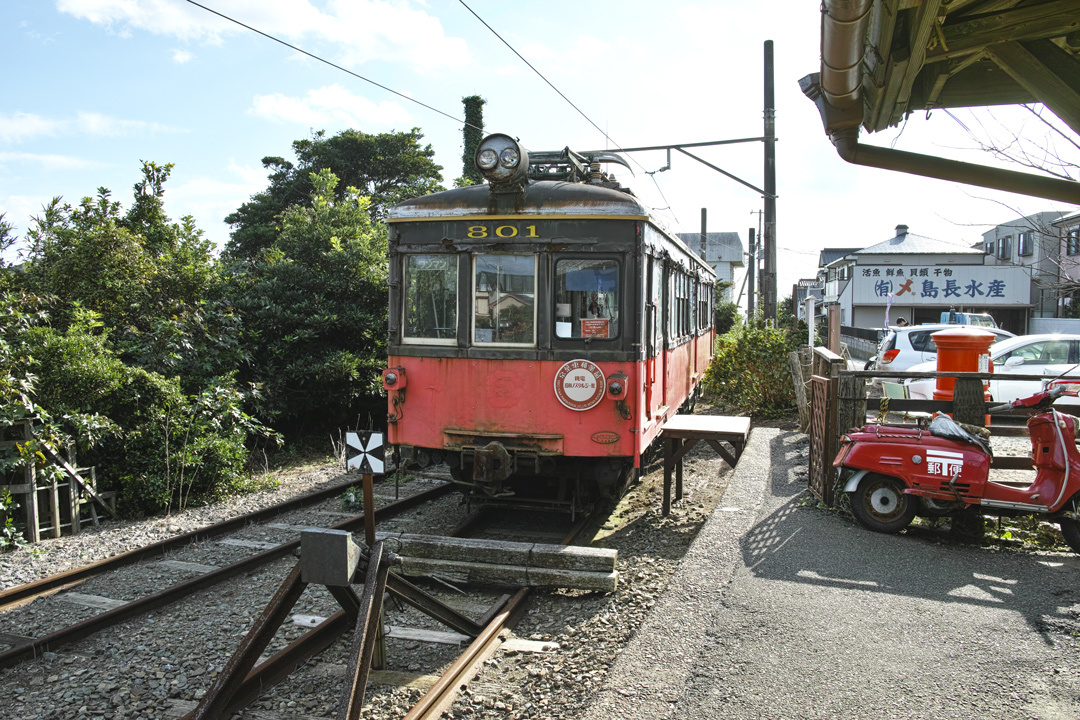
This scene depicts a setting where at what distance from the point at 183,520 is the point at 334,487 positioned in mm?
1782

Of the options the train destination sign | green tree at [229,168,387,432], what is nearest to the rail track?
green tree at [229,168,387,432]

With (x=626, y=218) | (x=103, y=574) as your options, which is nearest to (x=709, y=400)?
(x=626, y=218)

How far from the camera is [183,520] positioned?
7.90m

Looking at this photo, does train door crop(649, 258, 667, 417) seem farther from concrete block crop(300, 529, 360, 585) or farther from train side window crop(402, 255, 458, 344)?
concrete block crop(300, 529, 360, 585)

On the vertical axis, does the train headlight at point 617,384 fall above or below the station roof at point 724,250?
below

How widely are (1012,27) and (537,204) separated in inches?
151

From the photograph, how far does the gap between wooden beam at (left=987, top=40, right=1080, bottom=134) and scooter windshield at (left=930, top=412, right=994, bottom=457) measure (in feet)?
11.6

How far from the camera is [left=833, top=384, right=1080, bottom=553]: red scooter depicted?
5785 millimetres

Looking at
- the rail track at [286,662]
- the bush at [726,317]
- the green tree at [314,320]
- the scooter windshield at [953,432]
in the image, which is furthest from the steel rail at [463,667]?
the bush at [726,317]

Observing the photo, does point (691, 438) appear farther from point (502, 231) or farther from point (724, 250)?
point (724, 250)

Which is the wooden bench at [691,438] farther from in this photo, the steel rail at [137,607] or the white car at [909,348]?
the white car at [909,348]

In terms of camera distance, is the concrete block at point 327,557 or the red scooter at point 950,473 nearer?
the concrete block at point 327,557

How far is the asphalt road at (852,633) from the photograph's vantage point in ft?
12.0

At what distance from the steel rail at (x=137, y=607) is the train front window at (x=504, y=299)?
2.54 meters
